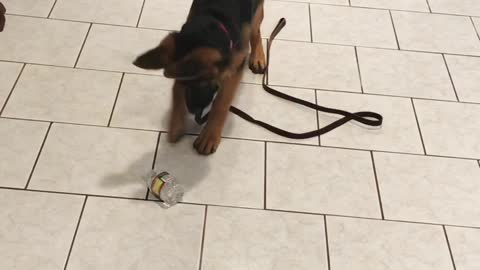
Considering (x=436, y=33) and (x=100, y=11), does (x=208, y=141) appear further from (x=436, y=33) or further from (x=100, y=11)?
(x=436, y=33)

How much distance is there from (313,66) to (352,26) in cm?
43

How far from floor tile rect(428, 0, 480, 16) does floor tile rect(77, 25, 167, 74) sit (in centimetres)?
155

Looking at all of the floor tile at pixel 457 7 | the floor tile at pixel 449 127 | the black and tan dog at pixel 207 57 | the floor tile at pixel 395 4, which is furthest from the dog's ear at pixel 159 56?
the floor tile at pixel 457 7

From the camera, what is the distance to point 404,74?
2.23m

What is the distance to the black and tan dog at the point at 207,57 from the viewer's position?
4.25ft

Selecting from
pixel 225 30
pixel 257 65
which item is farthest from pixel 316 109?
pixel 225 30

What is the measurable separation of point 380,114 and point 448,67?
1.77 feet

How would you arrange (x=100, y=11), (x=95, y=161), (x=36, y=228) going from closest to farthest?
(x=36, y=228), (x=95, y=161), (x=100, y=11)

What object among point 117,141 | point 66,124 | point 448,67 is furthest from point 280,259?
point 448,67

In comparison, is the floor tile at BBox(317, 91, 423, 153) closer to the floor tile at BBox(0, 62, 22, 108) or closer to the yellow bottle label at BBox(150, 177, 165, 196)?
the yellow bottle label at BBox(150, 177, 165, 196)

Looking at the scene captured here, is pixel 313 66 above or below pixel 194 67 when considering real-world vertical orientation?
below

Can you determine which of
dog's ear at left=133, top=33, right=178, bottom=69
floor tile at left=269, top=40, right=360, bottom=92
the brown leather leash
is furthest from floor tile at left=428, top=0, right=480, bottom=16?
dog's ear at left=133, top=33, right=178, bottom=69

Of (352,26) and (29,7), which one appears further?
(352,26)

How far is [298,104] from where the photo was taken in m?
2.04
